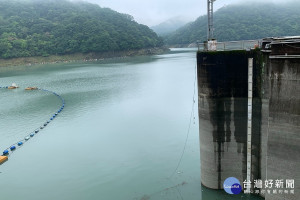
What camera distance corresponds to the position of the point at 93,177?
54.2 ft

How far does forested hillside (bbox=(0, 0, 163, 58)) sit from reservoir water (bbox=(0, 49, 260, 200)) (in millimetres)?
91061

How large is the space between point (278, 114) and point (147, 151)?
458 inches

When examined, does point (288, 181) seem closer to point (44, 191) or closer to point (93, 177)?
point (93, 177)

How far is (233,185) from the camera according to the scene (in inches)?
507

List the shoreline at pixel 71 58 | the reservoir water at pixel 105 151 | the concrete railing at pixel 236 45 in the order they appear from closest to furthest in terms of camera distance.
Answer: the concrete railing at pixel 236 45 < the reservoir water at pixel 105 151 < the shoreline at pixel 71 58

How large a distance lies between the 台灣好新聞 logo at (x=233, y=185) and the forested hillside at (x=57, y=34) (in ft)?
389

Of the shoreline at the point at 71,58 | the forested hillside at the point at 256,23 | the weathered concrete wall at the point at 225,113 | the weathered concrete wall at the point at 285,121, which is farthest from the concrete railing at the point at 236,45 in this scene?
the shoreline at the point at 71,58

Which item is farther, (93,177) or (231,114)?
(93,177)

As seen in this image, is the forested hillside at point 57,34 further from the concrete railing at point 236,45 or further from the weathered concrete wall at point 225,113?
the weathered concrete wall at point 225,113

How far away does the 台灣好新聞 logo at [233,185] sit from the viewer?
12.9m

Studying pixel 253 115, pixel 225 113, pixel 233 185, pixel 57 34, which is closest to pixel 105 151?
pixel 233 185

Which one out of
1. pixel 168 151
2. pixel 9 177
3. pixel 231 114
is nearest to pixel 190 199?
pixel 231 114

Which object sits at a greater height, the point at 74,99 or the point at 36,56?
the point at 36,56

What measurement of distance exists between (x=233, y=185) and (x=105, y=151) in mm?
10653
